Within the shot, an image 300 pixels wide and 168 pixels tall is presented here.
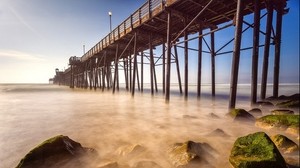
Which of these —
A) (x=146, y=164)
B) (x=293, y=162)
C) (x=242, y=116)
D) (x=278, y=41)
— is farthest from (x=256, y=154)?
(x=278, y=41)

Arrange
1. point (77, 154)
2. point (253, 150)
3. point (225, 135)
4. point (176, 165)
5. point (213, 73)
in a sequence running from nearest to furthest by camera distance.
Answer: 1. point (253, 150)
2. point (176, 165)
3. point (77, 154)
4. point (225, 135)
5. point (213, 73)

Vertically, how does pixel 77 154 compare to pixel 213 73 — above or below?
below

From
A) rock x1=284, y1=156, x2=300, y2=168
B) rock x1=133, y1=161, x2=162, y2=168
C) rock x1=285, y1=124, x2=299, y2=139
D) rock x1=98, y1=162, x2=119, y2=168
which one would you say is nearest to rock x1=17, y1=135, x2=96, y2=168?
rock x1=98, y1=162, x2=119, y2=168

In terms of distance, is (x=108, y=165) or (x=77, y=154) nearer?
(x=108, y=165)

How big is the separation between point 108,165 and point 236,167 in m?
1.65

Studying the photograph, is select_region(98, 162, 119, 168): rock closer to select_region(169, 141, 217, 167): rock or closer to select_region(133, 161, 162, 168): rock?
select_region(133, 161, 162, 168): rock

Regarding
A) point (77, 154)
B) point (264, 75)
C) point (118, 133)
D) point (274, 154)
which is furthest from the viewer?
point (264, 75)

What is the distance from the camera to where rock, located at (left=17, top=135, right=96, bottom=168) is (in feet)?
8.52

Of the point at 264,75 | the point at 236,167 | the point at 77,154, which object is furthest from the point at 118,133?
the point at 264,75

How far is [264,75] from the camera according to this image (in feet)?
26.5

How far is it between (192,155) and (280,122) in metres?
2.42

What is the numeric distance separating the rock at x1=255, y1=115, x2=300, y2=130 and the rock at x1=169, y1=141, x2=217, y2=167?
1829mm

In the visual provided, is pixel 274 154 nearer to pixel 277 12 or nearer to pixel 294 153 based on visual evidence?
pixel 294 153

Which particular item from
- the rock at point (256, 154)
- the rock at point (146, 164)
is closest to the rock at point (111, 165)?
the rock at point (146, 164)
